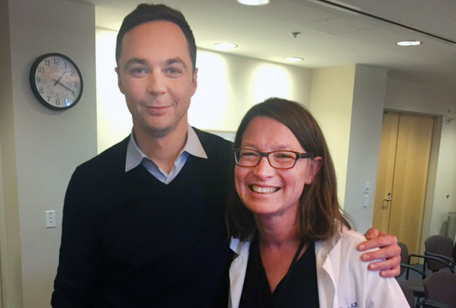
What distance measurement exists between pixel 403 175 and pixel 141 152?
4.67m

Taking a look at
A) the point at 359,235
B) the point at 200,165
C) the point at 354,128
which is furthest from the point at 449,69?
the point at 200,165

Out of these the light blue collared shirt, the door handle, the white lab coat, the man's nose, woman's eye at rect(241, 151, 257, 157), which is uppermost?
the man's nose

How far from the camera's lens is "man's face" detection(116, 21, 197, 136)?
0.90 metres

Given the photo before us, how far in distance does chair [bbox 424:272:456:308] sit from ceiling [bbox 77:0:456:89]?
67.3 inches

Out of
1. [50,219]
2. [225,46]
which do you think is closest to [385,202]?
[225,46]

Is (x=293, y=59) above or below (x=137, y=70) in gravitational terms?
above

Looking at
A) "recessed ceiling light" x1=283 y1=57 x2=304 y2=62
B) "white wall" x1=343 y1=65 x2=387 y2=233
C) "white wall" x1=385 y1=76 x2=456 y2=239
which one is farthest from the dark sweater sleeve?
"white wall" x1=385 y1=76 x2=456 y2=239

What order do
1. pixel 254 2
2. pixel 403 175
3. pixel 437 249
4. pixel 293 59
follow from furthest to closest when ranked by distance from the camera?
pixel 403 175 < pixel 437 249 < pixel 293 59 < pixel 254 2

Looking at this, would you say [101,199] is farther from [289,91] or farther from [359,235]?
[289,91]

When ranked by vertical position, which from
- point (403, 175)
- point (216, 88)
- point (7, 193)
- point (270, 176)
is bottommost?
point (403, 175)

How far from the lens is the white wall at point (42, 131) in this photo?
1872 mm

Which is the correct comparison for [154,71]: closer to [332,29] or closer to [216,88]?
[332,29]

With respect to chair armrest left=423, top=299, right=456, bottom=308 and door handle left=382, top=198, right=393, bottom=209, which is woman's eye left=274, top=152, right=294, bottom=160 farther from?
door handle left=382, top=198, right=393, bottom=209

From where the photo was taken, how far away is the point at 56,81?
1973 mm
